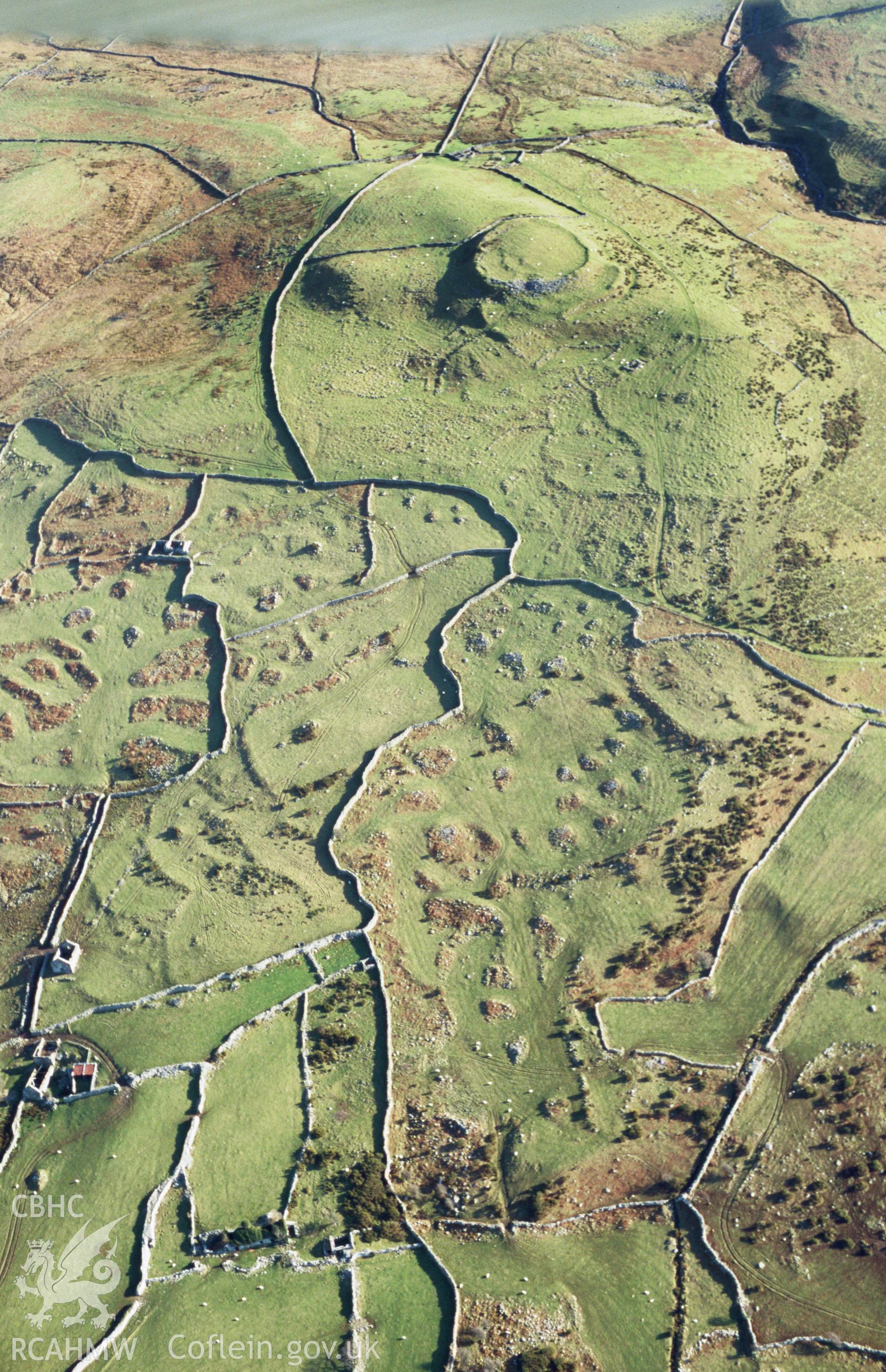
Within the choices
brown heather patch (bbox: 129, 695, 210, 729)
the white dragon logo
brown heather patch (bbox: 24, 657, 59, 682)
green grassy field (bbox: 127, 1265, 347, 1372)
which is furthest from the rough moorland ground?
the white dragon logo

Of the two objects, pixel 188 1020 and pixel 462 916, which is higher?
pixel 462 916

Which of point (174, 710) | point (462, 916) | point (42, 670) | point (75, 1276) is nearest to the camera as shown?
point (75, 1276)

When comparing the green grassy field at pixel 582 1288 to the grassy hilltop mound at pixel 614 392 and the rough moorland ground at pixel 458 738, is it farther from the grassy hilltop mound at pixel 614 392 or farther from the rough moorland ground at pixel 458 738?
the grassy hilltop mound at pixel 614 392

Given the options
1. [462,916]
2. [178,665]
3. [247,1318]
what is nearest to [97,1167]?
[247,1318]

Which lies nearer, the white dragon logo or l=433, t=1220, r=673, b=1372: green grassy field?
l=433, t=1220, r=673, b=1372: green grassy field

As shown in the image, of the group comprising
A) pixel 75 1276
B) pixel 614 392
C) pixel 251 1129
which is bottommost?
pixel 75 1276

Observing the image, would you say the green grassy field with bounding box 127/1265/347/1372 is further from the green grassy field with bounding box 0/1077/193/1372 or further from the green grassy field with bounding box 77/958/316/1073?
the green grassy field with bounding box 77/958/316/1073

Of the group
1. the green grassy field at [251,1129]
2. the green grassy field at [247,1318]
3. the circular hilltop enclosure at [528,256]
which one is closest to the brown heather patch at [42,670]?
the green grassy field at [251,1129]

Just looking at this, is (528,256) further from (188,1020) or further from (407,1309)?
(407,1309)
